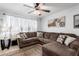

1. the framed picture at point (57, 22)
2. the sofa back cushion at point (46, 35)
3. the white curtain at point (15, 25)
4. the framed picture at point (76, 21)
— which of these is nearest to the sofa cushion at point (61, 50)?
the framed picture at point (76, 21)

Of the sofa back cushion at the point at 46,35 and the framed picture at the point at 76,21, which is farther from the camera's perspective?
the sofa back cushion at the point at 46,35

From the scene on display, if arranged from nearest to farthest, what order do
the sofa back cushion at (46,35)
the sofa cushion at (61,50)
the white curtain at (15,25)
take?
the sofa cushion at (61,50)
the white curtain at (15,25)
the sofa back cushion at (46,35)

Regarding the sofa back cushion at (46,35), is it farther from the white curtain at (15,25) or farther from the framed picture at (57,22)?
the white curtain at (15,25)

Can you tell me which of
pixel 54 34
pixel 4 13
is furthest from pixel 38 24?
pixel 4 13

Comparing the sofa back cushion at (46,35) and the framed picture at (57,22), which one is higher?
the framed picture at (57,22)

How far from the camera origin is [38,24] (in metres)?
3.56

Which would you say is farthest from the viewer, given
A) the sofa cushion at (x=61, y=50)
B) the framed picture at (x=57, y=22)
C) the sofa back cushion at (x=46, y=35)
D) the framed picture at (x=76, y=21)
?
the sofa back cushion at (x=46, y=35)

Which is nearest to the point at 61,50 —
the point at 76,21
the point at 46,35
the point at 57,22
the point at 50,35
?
the point at 76,21

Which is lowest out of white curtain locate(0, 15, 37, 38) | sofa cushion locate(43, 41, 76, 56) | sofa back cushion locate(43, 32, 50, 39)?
sofa cushion locate(43, 41, 76, 56)

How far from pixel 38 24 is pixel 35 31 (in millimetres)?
609

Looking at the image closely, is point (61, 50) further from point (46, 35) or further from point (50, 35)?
point (46, 35)

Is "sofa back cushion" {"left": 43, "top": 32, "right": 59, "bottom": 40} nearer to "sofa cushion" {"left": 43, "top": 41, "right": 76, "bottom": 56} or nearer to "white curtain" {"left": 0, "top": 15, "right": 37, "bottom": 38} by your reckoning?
"white curtain" {"left": 0, "top": 15, "right": 37, "bottom": 38}

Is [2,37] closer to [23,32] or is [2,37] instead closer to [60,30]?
[23,32]

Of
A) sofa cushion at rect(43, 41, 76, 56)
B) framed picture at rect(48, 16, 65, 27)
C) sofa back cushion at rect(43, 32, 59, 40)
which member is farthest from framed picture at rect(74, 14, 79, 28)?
sofa back cushion at rect(43, 32, 59, 40)
